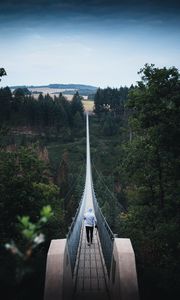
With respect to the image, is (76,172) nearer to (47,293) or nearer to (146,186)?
(146,186)

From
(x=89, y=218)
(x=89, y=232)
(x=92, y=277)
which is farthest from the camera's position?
(x=89, y=232)

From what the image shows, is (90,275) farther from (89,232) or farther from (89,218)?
(89,232)

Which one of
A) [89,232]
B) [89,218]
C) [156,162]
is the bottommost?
[89,232]

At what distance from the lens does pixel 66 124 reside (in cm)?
7600

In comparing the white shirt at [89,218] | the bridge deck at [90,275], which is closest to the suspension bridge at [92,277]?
the bridge deck at [90,275]

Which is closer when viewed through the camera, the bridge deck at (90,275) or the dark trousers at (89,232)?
the bridge deck at (90,275)

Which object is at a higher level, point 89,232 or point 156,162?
point 156,162

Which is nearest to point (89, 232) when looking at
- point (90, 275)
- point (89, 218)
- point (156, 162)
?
point (89, 218)

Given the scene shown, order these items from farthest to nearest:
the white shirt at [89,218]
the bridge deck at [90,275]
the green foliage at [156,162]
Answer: the green foliage at [156,162] < the white shirt at [89,218] < the bridge deck at [90,275]

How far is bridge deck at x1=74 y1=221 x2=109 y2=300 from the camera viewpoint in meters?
5.91

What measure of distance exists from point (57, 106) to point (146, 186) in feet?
215

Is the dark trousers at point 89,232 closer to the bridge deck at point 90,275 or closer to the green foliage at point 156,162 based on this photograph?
the bridge deck at point 90,275

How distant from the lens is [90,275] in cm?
671

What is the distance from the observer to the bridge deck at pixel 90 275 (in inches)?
233
